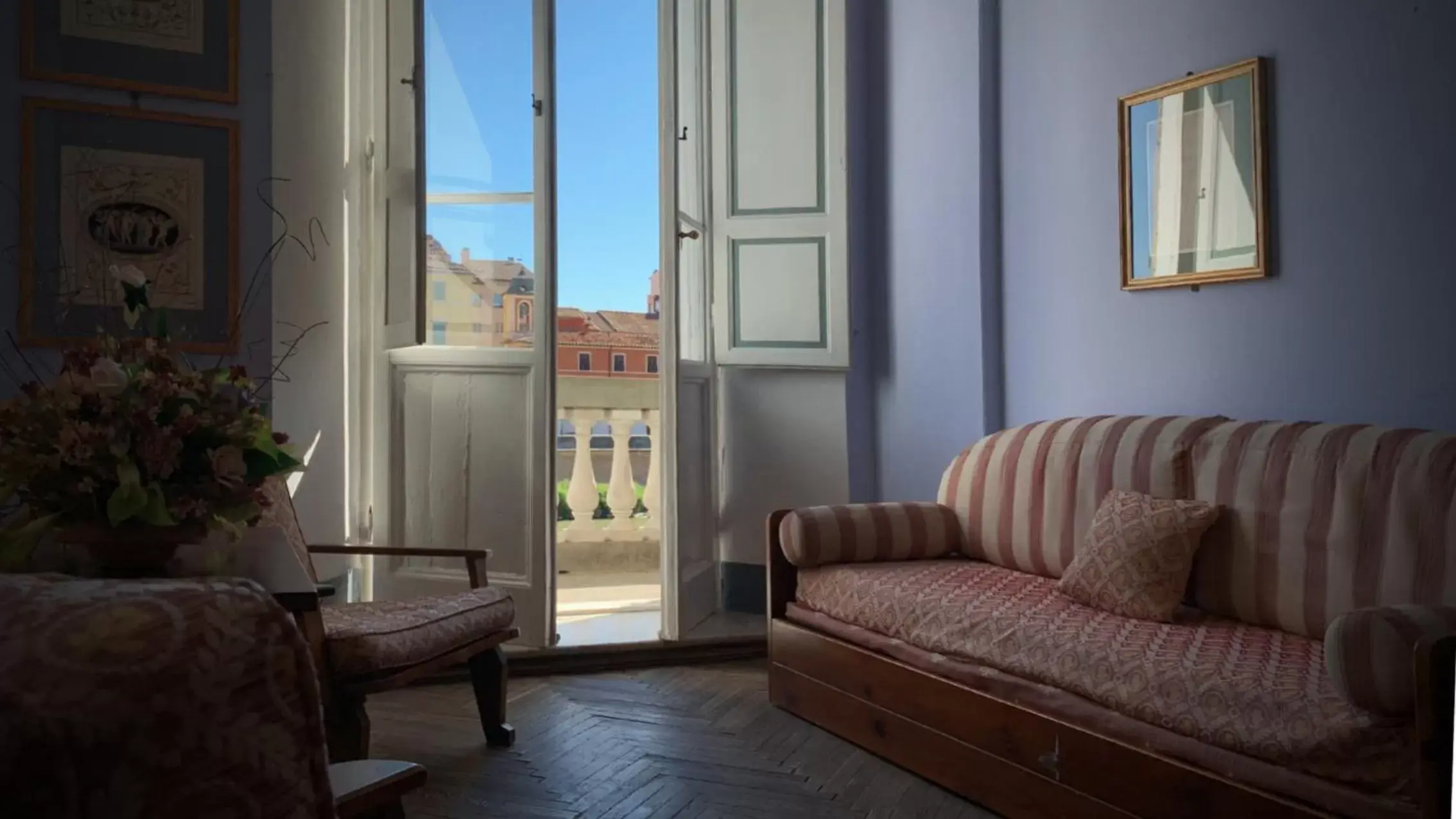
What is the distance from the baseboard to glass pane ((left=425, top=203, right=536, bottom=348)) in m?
1.22

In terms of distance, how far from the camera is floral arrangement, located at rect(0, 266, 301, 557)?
5.16ft

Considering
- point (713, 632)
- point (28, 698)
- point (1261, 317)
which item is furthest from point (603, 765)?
point (28, 698)

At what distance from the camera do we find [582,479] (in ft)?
17.7

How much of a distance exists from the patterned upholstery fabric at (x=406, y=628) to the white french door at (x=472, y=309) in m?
0.89

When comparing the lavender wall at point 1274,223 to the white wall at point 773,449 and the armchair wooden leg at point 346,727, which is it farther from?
the armchair wooden leg at point 346,727

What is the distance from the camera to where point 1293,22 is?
272 cm

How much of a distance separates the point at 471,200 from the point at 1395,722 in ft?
10.7

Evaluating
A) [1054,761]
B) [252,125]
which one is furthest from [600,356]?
[1054,761]

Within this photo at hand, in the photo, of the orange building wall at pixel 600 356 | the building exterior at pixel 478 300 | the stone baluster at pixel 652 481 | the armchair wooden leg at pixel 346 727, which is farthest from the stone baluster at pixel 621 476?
the orange building wall at pixel 600 356

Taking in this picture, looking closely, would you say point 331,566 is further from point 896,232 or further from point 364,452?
point 896,232

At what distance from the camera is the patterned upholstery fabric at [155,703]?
0.53 meters

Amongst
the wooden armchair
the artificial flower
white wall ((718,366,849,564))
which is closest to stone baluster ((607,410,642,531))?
white wall ((718,366,849,564))

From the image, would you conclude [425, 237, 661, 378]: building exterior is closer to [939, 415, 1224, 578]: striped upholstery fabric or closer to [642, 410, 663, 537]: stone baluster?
[939, 415, 1224, 578]: striped upholstery fabric

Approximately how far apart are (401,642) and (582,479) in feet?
9.73
